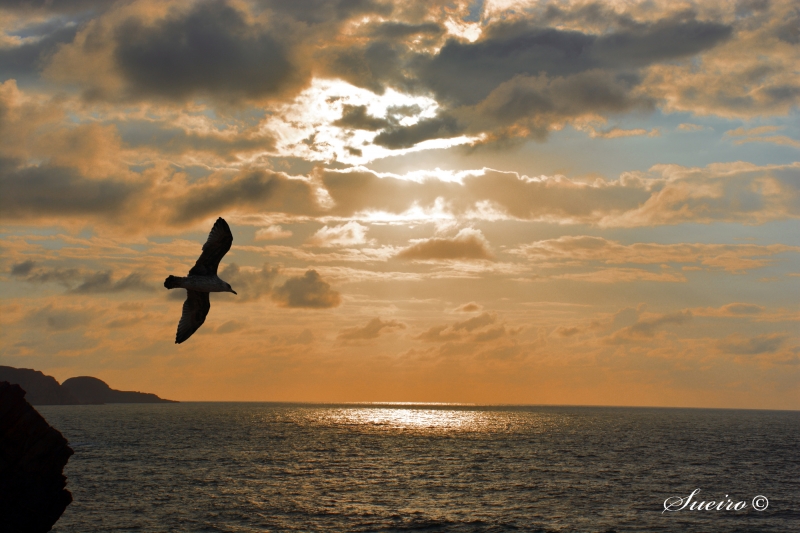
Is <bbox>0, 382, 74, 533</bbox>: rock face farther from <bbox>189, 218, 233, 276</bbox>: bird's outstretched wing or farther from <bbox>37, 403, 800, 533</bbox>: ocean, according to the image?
<bbox>189, 218, 233, 276</bbox>: bird's outstretched wing

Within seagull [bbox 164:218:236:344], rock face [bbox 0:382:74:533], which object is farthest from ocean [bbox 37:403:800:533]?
seagull [bbox 164:218:236:344]

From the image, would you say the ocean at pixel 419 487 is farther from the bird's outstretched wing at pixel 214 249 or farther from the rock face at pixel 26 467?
the bird's outstretched wing at pixel 214 249

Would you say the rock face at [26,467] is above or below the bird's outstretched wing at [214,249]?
below

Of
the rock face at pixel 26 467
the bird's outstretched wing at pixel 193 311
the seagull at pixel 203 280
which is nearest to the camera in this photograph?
the seagull at pixel 203 280

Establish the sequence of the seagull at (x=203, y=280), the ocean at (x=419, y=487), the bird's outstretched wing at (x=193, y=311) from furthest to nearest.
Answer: the ocean at (x=419, y=487), the bird's outstretched wing at (x=193, y=311), the seagull at (x=203, y=280)

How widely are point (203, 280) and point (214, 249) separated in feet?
3.77

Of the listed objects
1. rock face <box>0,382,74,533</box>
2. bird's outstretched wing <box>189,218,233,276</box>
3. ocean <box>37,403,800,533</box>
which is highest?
bird's outstretched wing <box>189,218,233,276</box>

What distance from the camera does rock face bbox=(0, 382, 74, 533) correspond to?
36.0 metres

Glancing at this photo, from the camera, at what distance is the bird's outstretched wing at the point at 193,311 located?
22.2 meters

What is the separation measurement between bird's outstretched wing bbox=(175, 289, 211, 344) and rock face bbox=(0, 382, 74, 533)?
21035 mm

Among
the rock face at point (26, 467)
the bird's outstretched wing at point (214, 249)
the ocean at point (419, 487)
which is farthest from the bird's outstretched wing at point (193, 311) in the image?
the ocean at point (419, 487)

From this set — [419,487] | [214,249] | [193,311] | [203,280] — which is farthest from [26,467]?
[419,487]

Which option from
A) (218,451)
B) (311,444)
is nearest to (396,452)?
(311,444)

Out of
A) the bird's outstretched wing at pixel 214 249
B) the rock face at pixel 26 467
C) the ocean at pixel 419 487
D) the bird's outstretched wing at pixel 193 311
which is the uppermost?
the bird's outstretched wing at pixel 214 249
